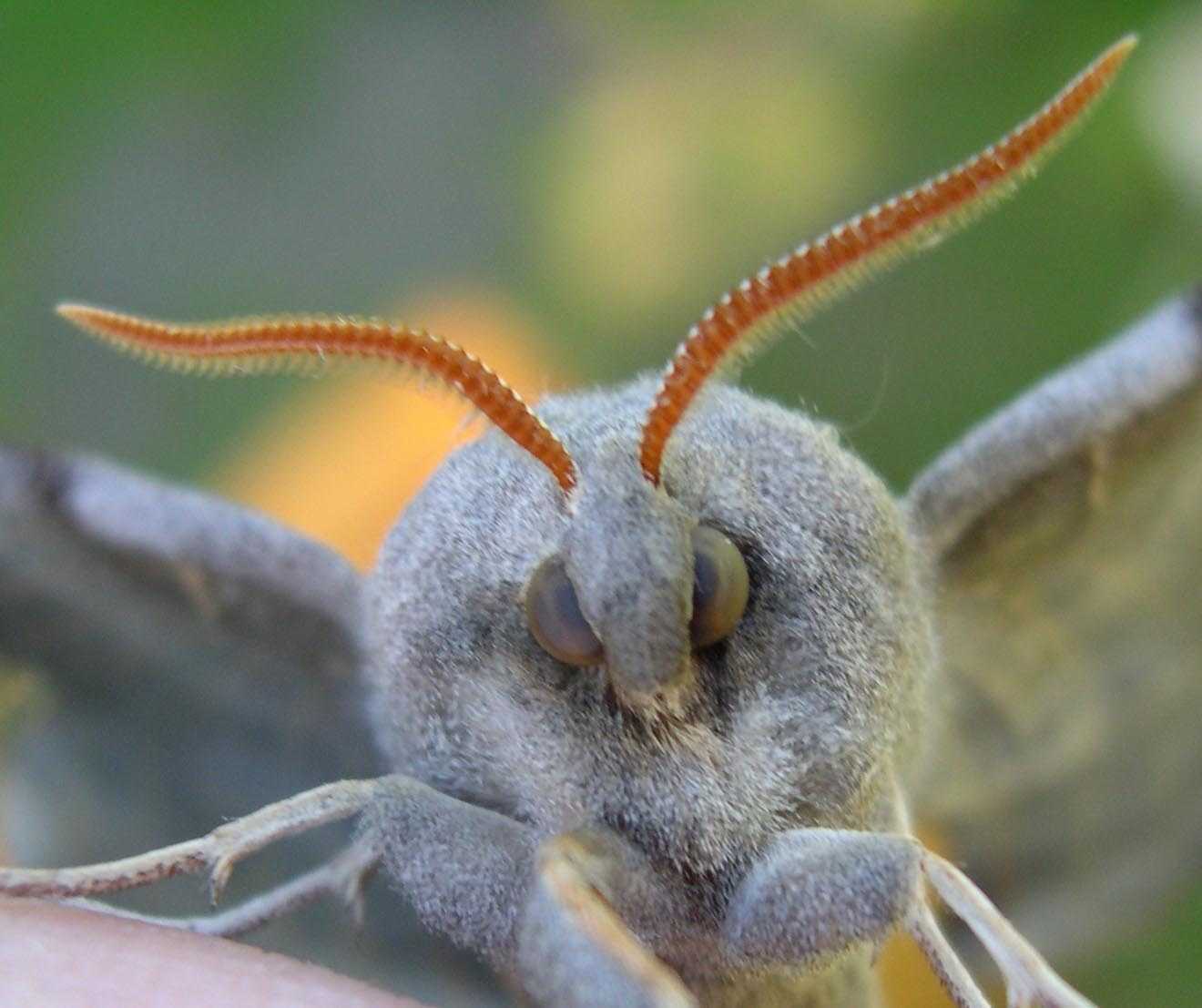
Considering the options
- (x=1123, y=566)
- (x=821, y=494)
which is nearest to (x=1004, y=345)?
(x=1123, y=566)

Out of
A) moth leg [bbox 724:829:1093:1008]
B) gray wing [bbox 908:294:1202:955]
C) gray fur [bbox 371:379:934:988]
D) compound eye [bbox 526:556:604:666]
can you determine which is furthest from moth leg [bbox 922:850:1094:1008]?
gray wing [bbox 908:294:1202:955]

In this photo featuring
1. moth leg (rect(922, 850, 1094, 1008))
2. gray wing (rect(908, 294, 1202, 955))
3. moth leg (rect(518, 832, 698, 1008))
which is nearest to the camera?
moth leg (rect(518, 832, 698, 1008))

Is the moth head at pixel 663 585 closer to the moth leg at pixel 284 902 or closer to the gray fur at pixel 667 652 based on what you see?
the gray fur at pixel 667 652

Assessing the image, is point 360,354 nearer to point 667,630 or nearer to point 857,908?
point 667,630

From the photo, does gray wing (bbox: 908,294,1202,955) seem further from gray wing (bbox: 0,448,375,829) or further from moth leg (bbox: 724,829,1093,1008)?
gray wing (bbox: 0,448,375,829)

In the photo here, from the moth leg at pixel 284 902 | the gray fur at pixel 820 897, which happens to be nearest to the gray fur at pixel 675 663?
the gray fur at pixel 820 897

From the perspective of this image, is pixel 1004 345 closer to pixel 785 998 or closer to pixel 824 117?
pixel 824 117
